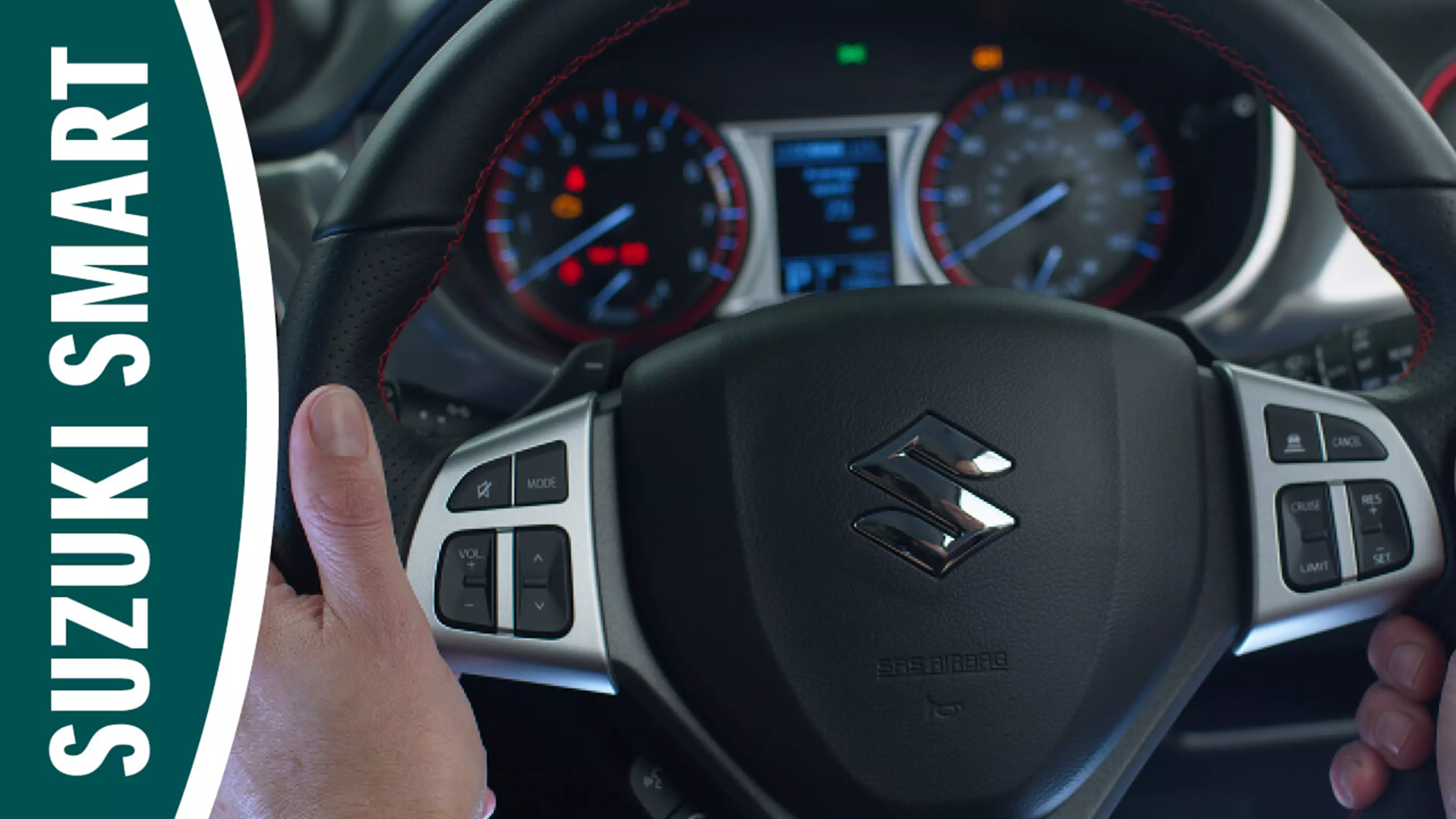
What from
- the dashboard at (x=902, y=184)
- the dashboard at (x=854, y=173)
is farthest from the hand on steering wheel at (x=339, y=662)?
the dashboard at (x=854, y=173)

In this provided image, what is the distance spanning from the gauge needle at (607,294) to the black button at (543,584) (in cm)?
108

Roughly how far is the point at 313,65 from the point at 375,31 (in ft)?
0.28

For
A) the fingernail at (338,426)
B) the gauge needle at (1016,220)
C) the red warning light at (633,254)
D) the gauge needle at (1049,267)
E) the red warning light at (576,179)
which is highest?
the red warning light at (576,179)

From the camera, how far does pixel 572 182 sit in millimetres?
1701

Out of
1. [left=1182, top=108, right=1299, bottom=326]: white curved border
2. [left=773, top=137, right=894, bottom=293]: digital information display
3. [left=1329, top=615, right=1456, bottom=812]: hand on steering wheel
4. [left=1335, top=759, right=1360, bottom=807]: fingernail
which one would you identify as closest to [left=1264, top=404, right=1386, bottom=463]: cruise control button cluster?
[left=1329, top=615, right=1456, bottom=812]: hand on steering wheel

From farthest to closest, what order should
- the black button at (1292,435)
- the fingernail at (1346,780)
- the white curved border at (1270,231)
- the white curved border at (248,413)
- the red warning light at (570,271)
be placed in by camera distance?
the red warning light at (570,271)
the white curved border at (1270,231)
the fingernail at (1346,780)
the black button at (1292,435)
the white curved border at (248,413)

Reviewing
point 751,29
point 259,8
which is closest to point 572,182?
point 751,29

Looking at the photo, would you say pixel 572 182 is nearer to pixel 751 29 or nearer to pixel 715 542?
pixel 751 29

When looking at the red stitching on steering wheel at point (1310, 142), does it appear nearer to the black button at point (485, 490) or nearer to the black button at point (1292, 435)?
the black button at point (1292, 435)

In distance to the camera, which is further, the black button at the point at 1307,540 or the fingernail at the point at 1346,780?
the fingernail at the point at 1346,780

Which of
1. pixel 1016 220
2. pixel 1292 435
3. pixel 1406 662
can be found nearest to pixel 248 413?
pixel 1292 435

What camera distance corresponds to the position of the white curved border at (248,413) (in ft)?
1.86

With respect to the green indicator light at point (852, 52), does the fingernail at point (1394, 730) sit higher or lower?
lower

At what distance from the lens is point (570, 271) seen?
1694 mm
